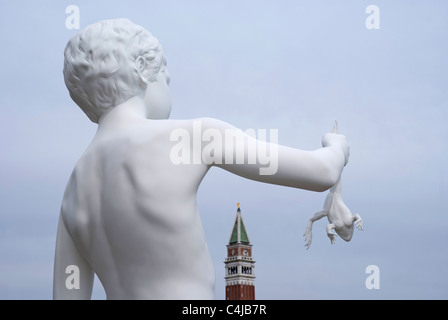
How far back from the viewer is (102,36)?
3559 mm

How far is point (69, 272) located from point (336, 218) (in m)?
1.43

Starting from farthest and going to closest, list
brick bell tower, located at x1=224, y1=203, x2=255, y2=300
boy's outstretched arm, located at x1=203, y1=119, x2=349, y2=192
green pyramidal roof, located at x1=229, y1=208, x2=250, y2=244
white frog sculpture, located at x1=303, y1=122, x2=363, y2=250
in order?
brick bell tower, located at x1=224, y1=203, x2=255, y2=300 < green pyramidal roof, located at x1=229, y1=208, x2=250, y2=244 < white frog sculpture, located at x1=303, y1=122, x2=363, y2=250 < boy's outstretched arm, located at x1=203, y1=119, x2=349, y2=192

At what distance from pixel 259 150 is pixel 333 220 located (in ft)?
1.88

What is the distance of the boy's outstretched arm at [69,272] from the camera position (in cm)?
378

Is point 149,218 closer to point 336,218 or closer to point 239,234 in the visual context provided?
point 336,218

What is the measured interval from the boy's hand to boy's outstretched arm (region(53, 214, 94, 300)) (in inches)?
56.2

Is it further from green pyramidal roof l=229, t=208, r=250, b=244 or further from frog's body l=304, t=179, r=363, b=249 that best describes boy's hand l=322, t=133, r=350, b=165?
green pyramidal roof l=229, t=208, r=250, b=244

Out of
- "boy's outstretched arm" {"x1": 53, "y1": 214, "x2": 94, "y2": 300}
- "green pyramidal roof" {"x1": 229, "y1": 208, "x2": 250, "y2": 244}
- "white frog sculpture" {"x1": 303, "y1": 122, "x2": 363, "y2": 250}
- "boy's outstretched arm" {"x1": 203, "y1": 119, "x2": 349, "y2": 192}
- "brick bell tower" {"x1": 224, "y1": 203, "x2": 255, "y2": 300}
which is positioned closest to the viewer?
"boy's outstretched arm" {"x1": 203, "y1": 119, "x2": 349, "y2": 192}

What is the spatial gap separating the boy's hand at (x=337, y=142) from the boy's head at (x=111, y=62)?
0.92m

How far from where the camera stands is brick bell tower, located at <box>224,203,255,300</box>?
257ft

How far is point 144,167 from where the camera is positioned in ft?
11.0

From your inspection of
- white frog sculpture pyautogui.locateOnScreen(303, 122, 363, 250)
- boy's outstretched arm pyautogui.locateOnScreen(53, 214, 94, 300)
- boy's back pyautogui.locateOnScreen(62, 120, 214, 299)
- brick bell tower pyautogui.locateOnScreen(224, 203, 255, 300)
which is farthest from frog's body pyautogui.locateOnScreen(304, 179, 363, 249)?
brick bell tower pyautogui.locateOnScreen(224, 203, 255, 300)

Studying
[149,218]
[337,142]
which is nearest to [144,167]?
[149,218]

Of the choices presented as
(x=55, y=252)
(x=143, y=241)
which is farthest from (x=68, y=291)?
(x=143, y=241)
